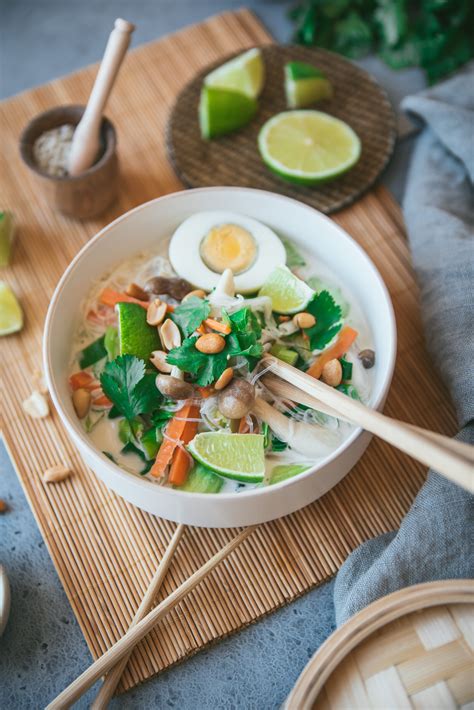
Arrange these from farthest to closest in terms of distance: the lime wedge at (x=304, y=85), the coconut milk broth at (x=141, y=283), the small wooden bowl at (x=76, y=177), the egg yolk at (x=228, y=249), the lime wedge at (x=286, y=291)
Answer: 1. the lime wedge at (x=304, y=85)
2. the small wooden bowl at (x=76, y=177)
3. the egg yolk at (x=228, y=249)
4. the lime wedge at (x=286, y=291)
5. the coconut milk broth at (x=141, y=283)

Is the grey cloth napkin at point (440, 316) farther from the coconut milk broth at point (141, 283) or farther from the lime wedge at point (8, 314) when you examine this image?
the lime wedge at point (8, 314)

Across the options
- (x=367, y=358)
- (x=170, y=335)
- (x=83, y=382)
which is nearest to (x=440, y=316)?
(x=367, y=358)

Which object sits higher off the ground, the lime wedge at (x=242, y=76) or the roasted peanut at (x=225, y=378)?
the lime wedge at (x=242, y=76)

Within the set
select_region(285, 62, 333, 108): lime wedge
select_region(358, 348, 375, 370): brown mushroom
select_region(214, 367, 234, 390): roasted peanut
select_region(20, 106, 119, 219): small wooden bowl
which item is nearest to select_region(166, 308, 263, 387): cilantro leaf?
select_region(214, 367, 234, 390): roasted peanut

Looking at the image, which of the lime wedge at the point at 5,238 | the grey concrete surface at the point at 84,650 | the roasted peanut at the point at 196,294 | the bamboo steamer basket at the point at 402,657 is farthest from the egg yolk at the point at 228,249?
the bamboo steamer basket at the point at 402,657

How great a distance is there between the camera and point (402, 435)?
1.35m

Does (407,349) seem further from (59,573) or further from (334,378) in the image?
(59,573)

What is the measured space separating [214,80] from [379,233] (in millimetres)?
813

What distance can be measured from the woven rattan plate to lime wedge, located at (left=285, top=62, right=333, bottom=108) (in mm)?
32

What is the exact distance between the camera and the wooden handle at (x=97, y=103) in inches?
76.7

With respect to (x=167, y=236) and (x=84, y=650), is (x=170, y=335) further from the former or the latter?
(x=84, y=650)

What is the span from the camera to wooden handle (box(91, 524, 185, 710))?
155 cm

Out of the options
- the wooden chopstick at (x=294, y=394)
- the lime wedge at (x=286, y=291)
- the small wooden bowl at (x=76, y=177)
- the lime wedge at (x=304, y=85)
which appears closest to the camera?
the wooden chopstick at (x=294, y=394)

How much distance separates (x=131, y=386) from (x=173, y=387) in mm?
114
